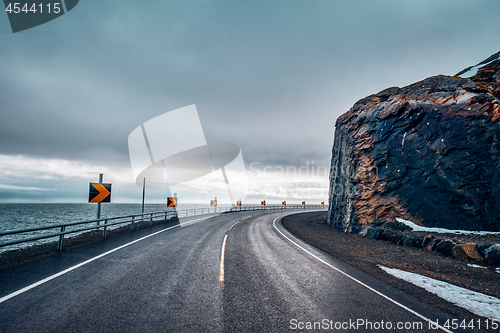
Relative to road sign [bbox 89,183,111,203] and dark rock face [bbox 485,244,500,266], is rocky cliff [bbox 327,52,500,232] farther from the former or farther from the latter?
road sign [bbox 89,183,111,203]

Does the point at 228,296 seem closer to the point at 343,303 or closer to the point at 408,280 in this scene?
the point at 343,303

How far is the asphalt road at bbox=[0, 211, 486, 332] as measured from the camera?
12.2 ft

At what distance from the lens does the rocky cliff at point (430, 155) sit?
12.0 metres

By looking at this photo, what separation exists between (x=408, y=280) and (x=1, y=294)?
34.3 ft

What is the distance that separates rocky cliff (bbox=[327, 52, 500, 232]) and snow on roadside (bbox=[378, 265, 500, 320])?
8.19 meters

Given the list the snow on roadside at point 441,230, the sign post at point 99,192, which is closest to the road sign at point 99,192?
the sign post at point 99,192

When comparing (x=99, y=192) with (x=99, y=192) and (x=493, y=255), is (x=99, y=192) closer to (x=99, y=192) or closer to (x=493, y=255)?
(x=99, y=192)

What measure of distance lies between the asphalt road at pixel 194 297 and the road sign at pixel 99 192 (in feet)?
12.6

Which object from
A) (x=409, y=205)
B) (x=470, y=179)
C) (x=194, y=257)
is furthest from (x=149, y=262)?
(x=470, y=179)

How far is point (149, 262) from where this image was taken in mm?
7105

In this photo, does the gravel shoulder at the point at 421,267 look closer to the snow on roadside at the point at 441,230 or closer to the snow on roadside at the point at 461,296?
the snow on roadside at the point at 461,296

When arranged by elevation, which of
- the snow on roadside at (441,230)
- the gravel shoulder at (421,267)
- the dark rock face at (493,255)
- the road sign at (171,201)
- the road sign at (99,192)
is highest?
the road sign at (99,192)

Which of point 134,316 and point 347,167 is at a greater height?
point 347,167

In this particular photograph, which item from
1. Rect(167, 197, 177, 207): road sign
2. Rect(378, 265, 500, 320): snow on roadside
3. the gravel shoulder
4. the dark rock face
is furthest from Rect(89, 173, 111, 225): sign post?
the dark rock face
